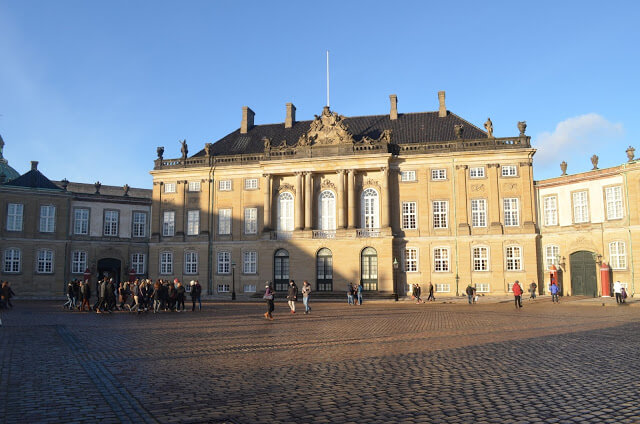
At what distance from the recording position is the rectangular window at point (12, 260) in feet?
153

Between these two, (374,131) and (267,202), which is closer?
(267,202)

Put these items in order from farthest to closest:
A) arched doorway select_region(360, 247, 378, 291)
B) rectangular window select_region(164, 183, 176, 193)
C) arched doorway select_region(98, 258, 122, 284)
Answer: rectangular window select_region(164, 183, 176, 193), arched doorway select_region(98, 258, 122, 284), arched doorway select_region(360, 247, 378, 291)

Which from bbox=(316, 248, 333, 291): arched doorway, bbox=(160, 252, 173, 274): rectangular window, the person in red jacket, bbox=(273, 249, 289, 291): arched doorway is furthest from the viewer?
bbox=(160, 252, 173, 274): rectangular window

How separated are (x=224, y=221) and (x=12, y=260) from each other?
66.8 feet

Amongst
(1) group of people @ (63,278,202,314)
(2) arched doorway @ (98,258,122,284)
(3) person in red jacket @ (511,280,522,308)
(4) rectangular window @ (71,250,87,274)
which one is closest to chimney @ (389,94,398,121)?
(3) person in red jacket @ (511,280,522,308)

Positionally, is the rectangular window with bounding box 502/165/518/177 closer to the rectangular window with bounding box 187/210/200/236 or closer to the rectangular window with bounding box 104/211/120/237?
the rectangular window with bounding box 187/210/200/236

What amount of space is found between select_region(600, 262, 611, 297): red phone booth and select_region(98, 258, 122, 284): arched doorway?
45347mm

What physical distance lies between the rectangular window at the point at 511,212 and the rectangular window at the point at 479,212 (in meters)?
1.68

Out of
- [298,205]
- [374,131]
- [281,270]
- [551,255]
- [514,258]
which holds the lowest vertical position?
[281,270]

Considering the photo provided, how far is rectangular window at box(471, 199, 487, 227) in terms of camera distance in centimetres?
4363

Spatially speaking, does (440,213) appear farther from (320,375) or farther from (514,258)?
(320,375)

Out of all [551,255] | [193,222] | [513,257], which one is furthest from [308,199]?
[551,255]

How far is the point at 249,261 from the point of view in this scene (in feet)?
159

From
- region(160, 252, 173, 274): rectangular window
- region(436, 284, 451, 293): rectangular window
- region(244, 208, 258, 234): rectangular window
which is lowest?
region(436, 284, 451, 293): rectangular window
